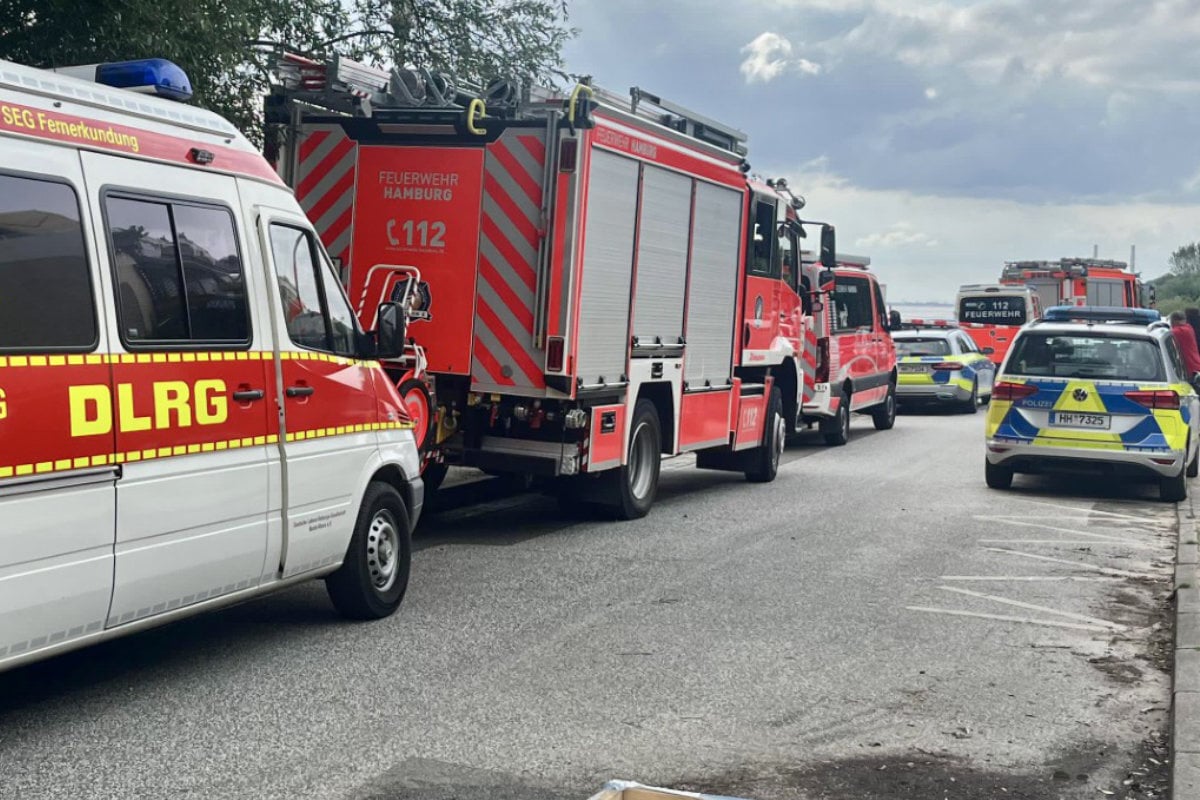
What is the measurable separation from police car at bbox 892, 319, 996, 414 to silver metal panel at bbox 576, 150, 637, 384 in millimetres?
15681

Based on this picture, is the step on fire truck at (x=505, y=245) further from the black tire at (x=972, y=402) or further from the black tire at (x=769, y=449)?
the black tire at (x=972, y=402)

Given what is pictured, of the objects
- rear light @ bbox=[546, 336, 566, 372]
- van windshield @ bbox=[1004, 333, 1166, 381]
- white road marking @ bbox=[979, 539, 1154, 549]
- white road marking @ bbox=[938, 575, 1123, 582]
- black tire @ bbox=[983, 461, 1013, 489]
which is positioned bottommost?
white road marking @ bbox=[938, 575, 1123, 582]

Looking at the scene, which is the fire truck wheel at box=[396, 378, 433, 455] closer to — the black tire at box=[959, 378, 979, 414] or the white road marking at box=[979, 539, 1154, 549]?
the white road marking at box=[979, 539, 1154, 549]

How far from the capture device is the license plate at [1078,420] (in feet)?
45.2

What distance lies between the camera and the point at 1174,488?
559 inches

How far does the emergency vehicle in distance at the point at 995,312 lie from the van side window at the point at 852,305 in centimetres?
1402

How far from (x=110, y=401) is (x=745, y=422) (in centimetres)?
939

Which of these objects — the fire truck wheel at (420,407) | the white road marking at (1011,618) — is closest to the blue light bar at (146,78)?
the fire truck wheel at (420,407)

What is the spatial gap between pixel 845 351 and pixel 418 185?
403 inches

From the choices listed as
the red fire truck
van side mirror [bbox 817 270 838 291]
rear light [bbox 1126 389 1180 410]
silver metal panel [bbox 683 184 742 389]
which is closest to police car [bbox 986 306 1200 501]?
rear light [bbox 1126 389 1180 410]

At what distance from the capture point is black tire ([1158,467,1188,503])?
14094 millimetres

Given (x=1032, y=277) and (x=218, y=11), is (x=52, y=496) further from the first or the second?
(x=1032, y=277)

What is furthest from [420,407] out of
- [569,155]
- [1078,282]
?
[1078,282]

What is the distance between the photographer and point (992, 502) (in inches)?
547
